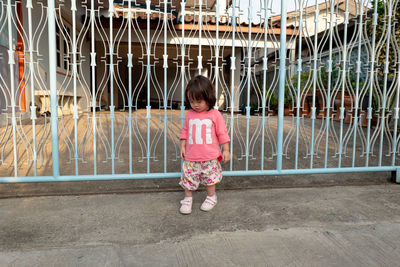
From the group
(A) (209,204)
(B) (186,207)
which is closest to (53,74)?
(B) (186,207)

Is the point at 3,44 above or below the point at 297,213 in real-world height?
above

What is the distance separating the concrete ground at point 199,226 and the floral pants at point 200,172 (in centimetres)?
19

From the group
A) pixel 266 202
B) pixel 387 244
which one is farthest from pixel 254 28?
pixel 387 244

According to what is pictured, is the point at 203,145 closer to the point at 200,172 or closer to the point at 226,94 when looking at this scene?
the point at 200,172

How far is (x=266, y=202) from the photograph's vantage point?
2262 mm

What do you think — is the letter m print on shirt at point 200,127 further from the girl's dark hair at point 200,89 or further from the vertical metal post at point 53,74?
the vertical metal post at point 53,74

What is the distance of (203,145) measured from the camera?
6.88ft

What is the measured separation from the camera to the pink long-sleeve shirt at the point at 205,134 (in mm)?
2084

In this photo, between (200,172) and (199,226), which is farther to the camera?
(200,172)

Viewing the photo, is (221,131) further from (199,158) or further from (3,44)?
(3,44)

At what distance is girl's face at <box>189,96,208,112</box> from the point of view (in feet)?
6.63

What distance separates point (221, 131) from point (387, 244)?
1153 millimetres

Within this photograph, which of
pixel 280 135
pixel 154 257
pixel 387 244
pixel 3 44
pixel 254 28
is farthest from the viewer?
pixel 254 28

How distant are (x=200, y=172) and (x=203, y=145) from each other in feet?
0.65
